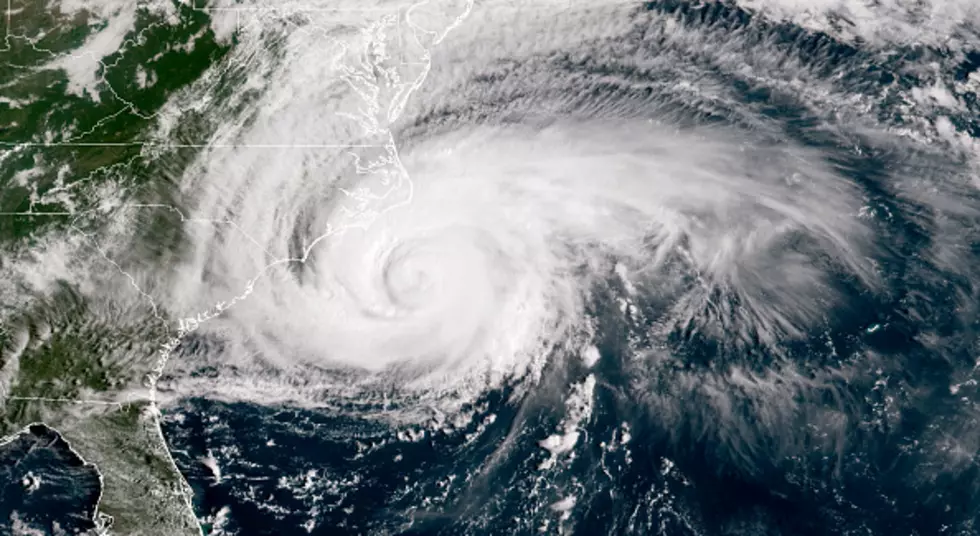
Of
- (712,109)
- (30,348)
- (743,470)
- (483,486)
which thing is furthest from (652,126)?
(30,348)

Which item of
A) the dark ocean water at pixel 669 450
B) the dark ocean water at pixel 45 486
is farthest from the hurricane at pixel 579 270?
the dark ocean water at pixel 45 486

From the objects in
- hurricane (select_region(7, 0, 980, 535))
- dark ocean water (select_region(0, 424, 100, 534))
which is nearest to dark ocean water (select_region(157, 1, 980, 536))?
hurricane (select_region(7, 0, 980, 535))

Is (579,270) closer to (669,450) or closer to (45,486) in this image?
(669,450)

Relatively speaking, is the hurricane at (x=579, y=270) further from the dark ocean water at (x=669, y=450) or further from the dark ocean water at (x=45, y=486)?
the dark ocean water at (x=45, y=486)

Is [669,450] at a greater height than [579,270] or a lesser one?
lesser

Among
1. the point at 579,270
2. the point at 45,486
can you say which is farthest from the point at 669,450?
the point at 45,486

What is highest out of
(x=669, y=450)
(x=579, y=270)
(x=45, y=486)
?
(x=579, y=270)

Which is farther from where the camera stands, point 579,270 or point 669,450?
point 579,270

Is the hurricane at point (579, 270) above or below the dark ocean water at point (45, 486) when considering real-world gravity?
above
